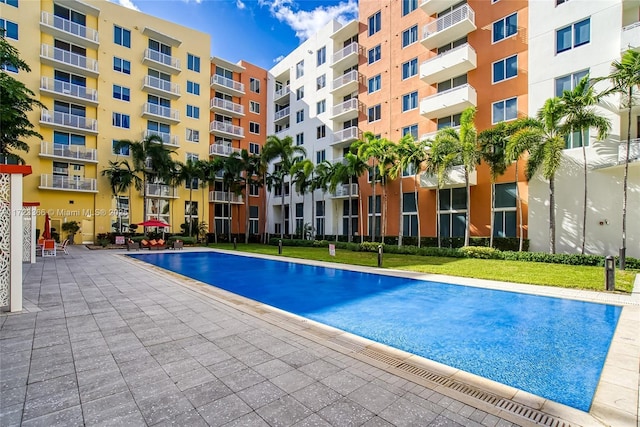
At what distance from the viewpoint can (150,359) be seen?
4035 millimetres

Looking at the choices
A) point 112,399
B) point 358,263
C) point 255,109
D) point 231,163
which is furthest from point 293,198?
point 112,399

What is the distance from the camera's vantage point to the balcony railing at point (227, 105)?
112ft

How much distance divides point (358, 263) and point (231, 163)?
20.0 meters

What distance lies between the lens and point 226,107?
3491 centimetres

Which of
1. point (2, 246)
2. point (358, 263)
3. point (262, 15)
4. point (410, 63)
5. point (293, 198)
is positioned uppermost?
point (262, 15)

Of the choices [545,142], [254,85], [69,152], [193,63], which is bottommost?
[545,142]

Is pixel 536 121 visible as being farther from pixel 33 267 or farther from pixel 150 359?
pixel 33 267

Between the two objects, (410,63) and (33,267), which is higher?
(410,63)

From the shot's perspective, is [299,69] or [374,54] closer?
Answer: [374,54]

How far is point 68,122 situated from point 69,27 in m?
7.82

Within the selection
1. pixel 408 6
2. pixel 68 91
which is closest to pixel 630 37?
pixel 408 6

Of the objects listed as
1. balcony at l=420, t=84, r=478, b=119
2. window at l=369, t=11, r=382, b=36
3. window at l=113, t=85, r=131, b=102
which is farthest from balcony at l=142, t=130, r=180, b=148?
balcony at l=420, t=84, r=478, b=119

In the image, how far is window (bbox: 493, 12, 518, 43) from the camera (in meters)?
18.6

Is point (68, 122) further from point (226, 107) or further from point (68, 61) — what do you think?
point (226, 107)
